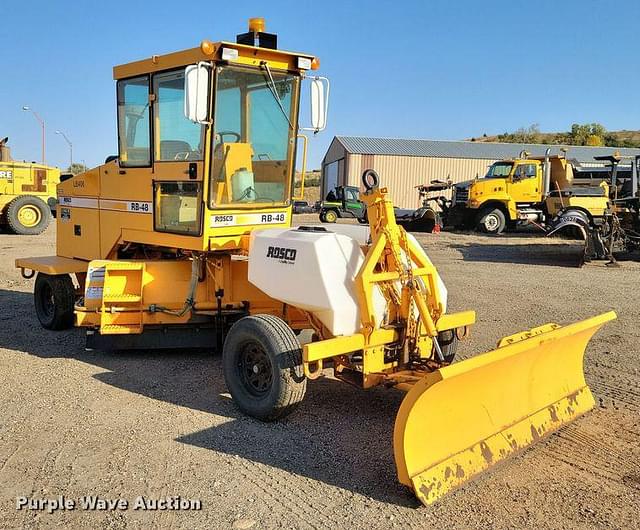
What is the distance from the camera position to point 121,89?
6.26 m

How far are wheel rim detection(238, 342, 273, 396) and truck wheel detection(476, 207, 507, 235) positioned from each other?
652 inches

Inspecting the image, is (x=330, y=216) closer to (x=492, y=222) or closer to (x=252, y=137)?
(x=492, y=222)

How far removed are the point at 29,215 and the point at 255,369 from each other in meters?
15.9

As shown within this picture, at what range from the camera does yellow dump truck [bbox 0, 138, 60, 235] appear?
17827mm

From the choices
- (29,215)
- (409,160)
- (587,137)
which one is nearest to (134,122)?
(29,215)

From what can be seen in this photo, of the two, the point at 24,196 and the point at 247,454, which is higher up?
the point at 24,196

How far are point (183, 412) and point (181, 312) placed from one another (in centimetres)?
134

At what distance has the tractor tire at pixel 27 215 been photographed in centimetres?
1784

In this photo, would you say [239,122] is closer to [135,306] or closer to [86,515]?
[135,306]

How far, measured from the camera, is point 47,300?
23.9 feet

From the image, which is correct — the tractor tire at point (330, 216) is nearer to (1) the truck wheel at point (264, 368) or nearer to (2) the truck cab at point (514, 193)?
(2) the truck cab at point (514, 193)

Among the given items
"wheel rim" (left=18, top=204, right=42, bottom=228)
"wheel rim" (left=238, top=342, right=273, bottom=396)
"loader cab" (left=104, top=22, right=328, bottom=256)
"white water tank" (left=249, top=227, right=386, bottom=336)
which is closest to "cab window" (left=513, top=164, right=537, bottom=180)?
"wheel rim" (left=18, top=204, right=42, bottom=228)

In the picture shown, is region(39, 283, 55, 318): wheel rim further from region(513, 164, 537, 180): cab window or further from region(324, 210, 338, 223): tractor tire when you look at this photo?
region(324, 210, 338, 223): tractor tire

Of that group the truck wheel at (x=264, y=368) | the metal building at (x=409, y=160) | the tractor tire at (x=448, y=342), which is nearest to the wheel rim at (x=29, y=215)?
the truck wheel at (x=264, y=368)
